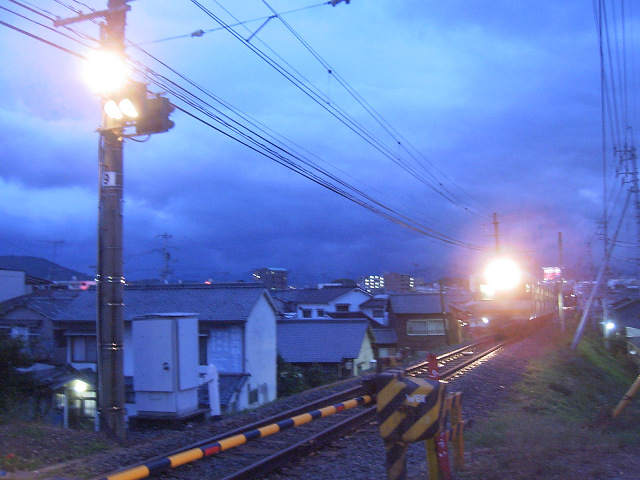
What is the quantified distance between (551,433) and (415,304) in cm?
3243

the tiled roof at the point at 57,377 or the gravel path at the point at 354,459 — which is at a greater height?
the gravel path at the point at 354,459

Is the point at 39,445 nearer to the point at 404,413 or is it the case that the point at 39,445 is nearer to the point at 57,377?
the point at 404,413

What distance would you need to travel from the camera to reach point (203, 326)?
2262cm

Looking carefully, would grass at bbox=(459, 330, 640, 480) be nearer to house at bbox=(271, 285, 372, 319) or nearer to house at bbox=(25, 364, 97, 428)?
house at bbox=(25, 364, 97, 428)

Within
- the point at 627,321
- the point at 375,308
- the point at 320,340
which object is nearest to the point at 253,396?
the point at 320,340

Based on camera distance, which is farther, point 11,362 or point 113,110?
point 11,362

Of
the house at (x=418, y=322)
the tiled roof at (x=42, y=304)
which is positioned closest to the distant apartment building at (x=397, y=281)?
the house at (x=418, y=322)

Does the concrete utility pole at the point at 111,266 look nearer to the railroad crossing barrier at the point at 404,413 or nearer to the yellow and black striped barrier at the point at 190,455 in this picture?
the yellow and black striped barrier at the point at 190,455

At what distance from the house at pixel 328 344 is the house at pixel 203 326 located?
4798 mm

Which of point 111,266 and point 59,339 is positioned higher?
point 111,266

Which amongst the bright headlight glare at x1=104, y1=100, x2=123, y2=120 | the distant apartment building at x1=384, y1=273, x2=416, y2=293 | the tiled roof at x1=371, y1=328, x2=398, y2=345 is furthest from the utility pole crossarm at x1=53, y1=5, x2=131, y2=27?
the distant apartment building at x1=384, y1=273, x2=416, y2=293

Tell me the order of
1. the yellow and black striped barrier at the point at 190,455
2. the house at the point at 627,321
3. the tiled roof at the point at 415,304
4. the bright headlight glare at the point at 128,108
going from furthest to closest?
1. the tiled roof at the point at 415,304
2. the house at the point at 627,321
3. the bright headlight glare at the point at 128,108
4. the yellow and black striped barrier at the point at 190,455

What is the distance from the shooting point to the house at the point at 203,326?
863 inches

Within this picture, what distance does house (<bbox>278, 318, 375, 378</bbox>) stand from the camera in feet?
94.6
